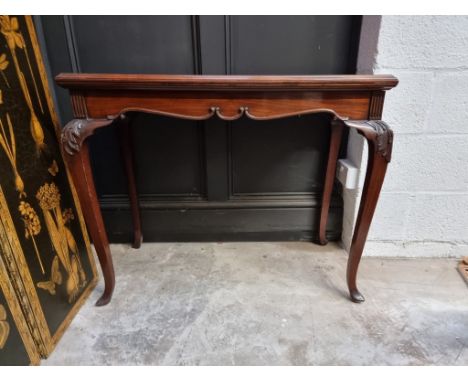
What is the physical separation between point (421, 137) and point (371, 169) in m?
0.43

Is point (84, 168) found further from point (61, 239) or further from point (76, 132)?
point (61, 239)

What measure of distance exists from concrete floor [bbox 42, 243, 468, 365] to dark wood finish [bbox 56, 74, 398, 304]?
0.50 m

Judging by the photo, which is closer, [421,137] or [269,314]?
[269,314]

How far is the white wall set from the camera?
42.3 inches

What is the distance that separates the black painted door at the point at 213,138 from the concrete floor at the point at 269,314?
166 millimetres

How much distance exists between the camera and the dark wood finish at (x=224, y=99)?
32.6 inches

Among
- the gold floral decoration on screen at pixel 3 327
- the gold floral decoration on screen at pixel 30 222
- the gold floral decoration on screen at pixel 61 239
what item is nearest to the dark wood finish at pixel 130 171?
the gold floral decoration on screen at pixel 61 239

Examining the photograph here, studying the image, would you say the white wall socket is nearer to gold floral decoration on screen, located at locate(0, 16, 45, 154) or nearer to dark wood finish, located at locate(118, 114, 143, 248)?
dark wood finish, located at locate(118, 114, 143, 248)

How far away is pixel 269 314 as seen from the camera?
41.3 inches

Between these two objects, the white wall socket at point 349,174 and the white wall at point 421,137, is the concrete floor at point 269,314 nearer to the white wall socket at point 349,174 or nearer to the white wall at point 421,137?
the white wall at point 421,137

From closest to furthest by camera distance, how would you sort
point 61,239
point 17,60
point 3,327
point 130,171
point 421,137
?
→ 1. point 3,327
2. point 17,60
3. point 61,239
4. point 421,137
5. point 130,171

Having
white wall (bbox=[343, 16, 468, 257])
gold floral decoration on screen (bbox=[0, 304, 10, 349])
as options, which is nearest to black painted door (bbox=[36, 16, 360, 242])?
white wall (bbox=[343, 16, 468, 257])

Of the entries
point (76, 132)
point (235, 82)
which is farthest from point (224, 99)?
point (76, 132)

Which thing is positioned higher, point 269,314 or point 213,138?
point 213,138
